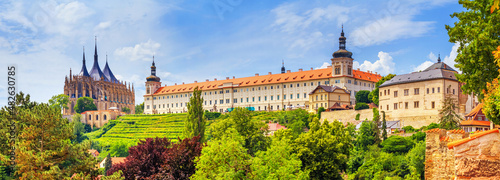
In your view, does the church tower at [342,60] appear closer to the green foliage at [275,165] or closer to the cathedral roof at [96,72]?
the green foliage at [275,165]

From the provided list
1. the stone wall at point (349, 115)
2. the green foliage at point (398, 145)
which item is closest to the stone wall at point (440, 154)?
the green foliage at point (398, 145)

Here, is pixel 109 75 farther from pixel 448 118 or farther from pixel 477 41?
pixel 477 41

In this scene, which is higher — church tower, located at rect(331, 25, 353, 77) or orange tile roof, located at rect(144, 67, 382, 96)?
church tower, located at rect(331, 25, 353, 77)

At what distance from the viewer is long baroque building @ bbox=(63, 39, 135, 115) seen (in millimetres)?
153375

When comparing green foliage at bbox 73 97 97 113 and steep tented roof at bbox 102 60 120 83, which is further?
steep tented roof at bbox 102 60 120 83

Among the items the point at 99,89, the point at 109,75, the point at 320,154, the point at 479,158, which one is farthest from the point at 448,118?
the point at 109,75

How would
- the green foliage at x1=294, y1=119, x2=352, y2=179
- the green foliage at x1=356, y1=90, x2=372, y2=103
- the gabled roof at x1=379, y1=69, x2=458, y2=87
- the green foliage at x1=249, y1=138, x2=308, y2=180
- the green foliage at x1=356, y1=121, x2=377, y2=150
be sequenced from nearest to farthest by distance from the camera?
the green foliage at x1=249, y1=138, x2=308, y2=180 < the green foliage at x1=294, y1=119, x2=352, y2=179 < the green foliage at x1=356, y1=121, x2=377, y2=150 < the gabled roof at x1=379, y1=69, x2=458, y2=87 < the green foliage at x1=356, y1=90, x2=372, y2=103

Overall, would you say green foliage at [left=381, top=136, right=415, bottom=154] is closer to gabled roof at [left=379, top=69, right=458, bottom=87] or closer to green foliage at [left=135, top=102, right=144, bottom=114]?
gabled roof at [left=379, top=69, right=458, bottom=87]

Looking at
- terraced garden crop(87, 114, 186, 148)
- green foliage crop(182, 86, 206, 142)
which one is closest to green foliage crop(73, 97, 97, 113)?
terraced garden crop(87, 114, 186, 148)

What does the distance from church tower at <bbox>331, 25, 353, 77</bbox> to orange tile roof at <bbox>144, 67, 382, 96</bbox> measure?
259cm

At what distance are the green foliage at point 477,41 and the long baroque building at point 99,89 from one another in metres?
143

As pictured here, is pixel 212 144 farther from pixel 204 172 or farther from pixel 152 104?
pixel 152 104

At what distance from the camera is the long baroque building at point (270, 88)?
3720 inches

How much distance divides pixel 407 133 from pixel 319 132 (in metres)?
23.7
